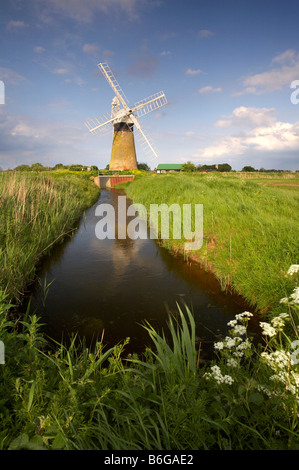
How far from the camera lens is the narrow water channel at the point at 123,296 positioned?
380 centimetres

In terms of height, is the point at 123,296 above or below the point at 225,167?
below

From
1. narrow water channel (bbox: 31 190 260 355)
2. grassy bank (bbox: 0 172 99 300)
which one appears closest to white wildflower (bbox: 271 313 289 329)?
narrow water channel (bbox: 31 190 260 355)

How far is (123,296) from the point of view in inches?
191

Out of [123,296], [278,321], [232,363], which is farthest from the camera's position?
[123,296]

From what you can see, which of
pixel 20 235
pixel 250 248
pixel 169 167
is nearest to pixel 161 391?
pixel 250 248

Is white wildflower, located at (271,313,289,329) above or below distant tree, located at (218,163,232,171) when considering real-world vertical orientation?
below

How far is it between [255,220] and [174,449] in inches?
216

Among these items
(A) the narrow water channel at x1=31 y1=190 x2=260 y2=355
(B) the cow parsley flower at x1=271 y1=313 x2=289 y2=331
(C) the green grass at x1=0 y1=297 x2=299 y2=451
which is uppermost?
(B) the cow parsley flower at x1=271 y1=313 x2=289 y2=331

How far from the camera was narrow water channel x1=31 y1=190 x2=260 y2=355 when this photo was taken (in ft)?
12.5

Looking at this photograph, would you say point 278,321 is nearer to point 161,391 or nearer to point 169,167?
point 161,391

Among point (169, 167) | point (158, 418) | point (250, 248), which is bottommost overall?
point (158, 418)

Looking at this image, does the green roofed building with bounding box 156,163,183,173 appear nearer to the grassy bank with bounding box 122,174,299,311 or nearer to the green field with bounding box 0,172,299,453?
the grassy bank with bounding box 122,174,299,311

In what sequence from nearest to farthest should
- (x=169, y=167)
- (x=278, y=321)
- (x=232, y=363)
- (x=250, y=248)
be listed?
1. (x=232, y=363)
2. (x=278, y=321)
3. (x=250, y=248)
4. (x=169, y=167)

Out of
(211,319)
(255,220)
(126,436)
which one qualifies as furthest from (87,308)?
(255,220)
